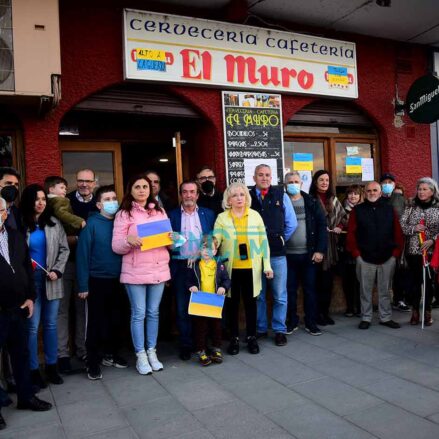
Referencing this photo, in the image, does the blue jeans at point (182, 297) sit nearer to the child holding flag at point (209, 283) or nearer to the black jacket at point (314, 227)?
the child holding flag at point (209, 283)

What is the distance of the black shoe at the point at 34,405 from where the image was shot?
3.53 metres

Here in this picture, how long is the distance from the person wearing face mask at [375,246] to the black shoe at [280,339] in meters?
1.09

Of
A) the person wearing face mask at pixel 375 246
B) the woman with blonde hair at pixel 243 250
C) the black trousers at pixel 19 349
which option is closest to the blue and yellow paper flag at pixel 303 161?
the person wearing face mask at pixel 375 246

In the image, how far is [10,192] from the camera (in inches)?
147

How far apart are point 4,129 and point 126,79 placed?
1.53m

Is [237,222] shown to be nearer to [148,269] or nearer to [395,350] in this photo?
[148,269]

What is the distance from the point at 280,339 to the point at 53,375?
2.31 meters

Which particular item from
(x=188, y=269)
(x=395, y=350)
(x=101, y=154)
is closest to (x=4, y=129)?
(x=101, y=154)

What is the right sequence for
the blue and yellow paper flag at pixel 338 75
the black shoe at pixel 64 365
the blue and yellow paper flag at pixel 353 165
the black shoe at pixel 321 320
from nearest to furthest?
the black shoe at pixel 64 365, the black shoe at pixel 321 320, the blue and yellow paper flag at pixel 338 75, the blue and yellow paper flag at pixel 353 165

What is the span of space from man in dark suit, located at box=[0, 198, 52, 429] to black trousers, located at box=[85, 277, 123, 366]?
2.22 ft

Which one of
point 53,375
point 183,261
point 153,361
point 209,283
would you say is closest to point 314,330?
point 209,283

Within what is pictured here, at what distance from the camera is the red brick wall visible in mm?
5230

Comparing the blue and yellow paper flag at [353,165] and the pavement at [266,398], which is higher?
the blue and yellow paper flag at [353,165]

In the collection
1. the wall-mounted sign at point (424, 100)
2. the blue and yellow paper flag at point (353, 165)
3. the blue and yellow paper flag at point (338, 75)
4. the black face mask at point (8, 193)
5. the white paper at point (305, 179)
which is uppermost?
the blue and yellow paper flag at point (338, 75)
